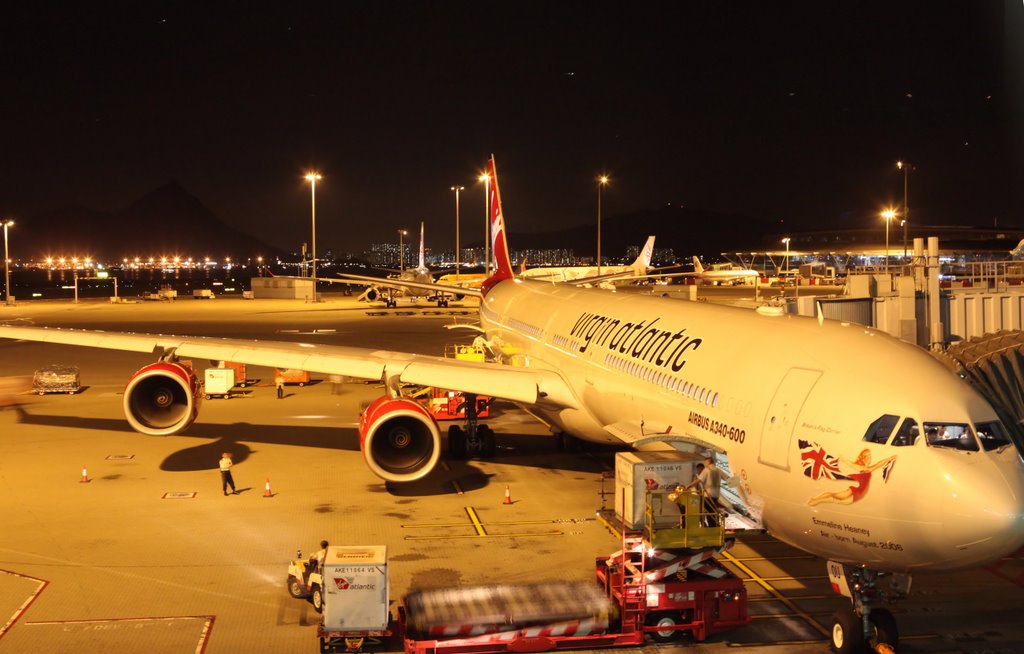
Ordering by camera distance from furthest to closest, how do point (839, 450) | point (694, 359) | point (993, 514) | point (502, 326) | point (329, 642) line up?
point (502, 326)
point (694, 359)
point (329, 642)
point (839, 450)
point (993, 514)

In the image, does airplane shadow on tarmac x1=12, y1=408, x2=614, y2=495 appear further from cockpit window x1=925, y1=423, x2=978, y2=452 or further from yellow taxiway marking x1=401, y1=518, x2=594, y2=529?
cockpit window x1=925, y1=423, x2=978, y2=452

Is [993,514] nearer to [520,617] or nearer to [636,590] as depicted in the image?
[636,590]

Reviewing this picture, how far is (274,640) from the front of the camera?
1159 cm

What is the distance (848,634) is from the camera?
34.2ft

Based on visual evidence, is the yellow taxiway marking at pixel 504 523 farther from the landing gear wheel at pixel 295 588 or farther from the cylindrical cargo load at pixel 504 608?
the landing gear wheel at pixel 295 588

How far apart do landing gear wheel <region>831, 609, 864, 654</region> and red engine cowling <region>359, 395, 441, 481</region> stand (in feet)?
24.9

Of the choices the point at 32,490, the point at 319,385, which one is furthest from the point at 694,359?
the point at 319,385

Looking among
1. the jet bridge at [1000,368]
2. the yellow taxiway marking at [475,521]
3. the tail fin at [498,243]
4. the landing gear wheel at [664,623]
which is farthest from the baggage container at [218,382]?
the landing gear wheel at [664,623]

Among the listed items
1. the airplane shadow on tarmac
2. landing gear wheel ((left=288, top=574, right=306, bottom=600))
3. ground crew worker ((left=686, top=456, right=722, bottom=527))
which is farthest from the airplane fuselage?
the airplane shadow on tarmac

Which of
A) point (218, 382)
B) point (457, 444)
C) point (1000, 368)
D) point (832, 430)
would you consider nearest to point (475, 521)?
point (457, 444)

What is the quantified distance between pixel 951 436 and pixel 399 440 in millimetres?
9707

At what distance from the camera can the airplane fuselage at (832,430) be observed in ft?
30.2

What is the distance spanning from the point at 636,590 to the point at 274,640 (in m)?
4.35

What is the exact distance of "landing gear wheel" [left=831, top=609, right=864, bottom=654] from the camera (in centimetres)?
1038
